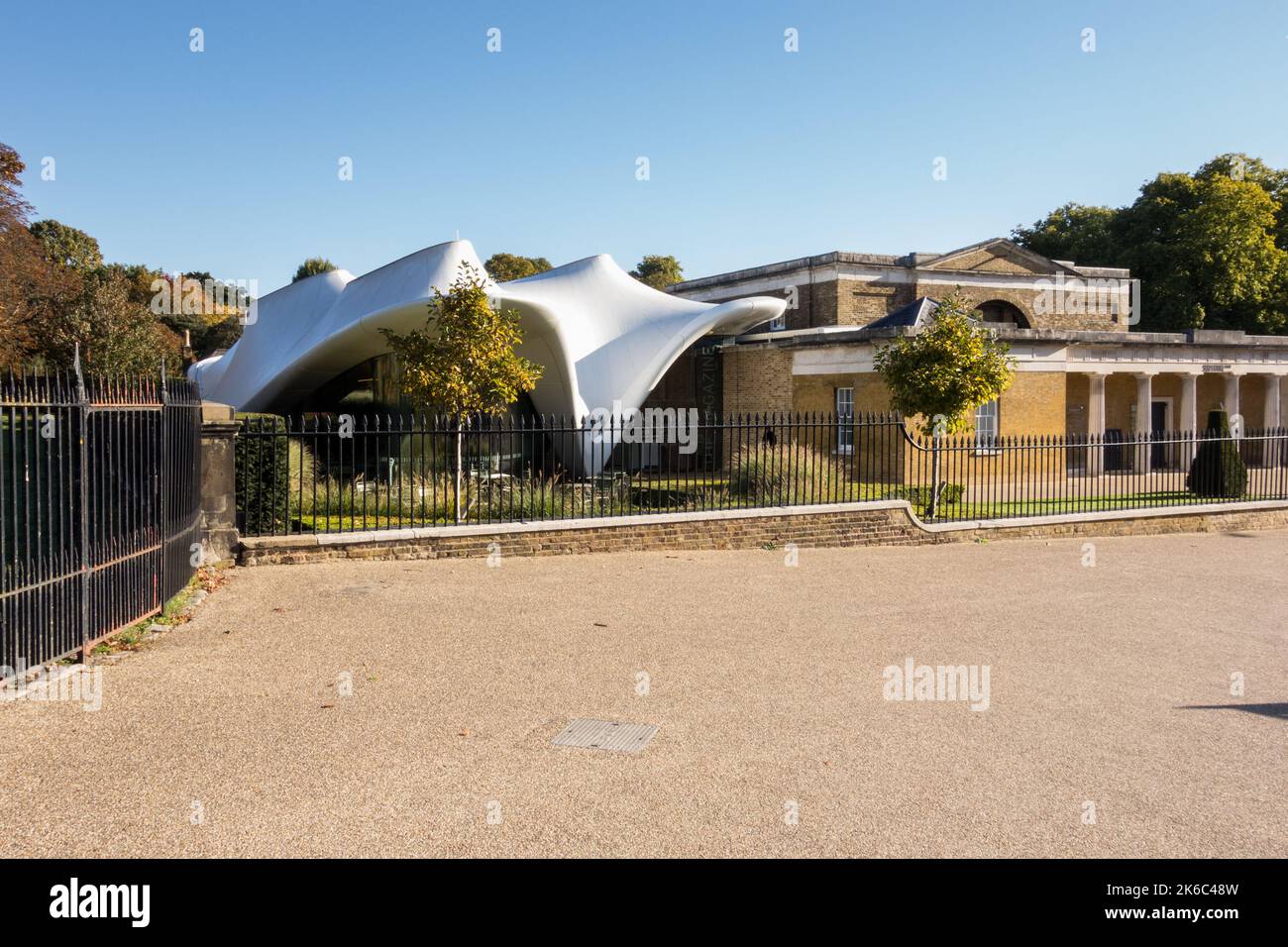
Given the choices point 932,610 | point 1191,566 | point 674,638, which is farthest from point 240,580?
point 1191,566

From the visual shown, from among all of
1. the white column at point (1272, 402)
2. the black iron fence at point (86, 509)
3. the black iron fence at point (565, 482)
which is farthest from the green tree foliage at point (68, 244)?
the white column at point (1272, 402)

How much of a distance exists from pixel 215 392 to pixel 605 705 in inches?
1070

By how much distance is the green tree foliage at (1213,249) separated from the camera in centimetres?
4234

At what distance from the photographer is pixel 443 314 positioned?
14609 millimetres

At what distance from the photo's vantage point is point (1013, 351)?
2583cm

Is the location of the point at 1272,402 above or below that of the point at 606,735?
above

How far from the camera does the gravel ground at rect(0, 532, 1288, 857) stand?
13.8 ft

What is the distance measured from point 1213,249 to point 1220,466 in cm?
2929

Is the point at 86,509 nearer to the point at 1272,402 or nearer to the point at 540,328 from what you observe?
the point at 540,328

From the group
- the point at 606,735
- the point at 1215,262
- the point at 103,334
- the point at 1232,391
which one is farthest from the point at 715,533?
the point at 1215,262

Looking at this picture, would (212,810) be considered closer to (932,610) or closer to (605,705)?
(605,705)
